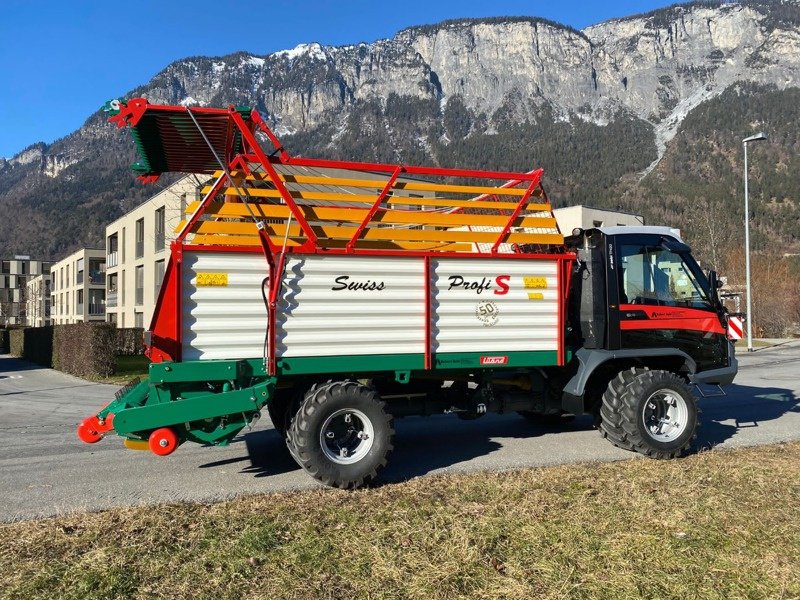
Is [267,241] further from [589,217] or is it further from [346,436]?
[589,217]

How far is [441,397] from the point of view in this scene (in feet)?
22.6

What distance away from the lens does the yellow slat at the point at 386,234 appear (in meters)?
5.75

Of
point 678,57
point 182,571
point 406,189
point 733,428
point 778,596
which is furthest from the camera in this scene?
point 678,57

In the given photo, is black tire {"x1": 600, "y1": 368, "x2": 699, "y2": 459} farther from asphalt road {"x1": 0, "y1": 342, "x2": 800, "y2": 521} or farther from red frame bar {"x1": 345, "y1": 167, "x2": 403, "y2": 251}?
red frame bar {"x1": 345, "y1": 167, "x2": 403, "y2": 251}

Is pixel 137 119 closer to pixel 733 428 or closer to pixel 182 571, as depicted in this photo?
pixel 182 571

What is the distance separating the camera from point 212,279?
5531mm

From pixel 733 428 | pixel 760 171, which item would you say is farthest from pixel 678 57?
pixel 733 428

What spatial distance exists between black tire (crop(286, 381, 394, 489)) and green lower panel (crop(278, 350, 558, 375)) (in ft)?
0.57

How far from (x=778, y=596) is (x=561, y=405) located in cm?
367

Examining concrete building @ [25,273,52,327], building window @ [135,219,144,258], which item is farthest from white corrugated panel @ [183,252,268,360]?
concrete building @ [25,273,52,327]

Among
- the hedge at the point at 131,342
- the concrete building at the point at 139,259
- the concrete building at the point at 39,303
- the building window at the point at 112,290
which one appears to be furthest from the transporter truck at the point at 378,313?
the concrete building at the point at 39,303

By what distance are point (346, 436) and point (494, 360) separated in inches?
65.8

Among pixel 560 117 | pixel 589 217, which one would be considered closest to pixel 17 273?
A: pixel 589 217

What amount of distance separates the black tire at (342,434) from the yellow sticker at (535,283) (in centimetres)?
197
